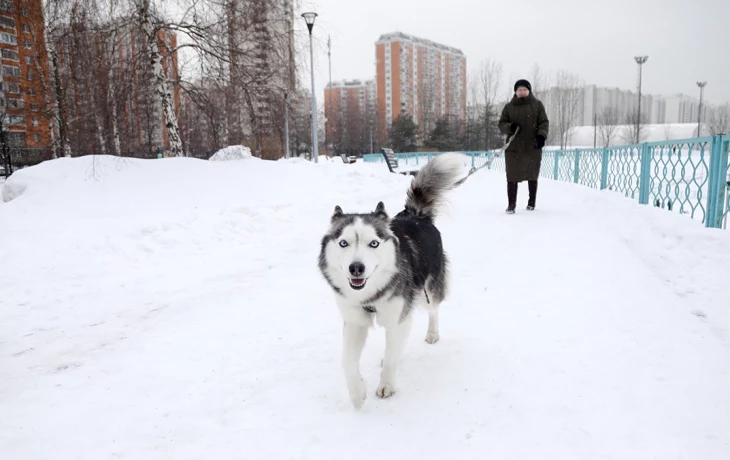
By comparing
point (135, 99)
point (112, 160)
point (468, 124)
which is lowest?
point (112, 160)

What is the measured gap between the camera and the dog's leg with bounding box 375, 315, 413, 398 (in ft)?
7.59

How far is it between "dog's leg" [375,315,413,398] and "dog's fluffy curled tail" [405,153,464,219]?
3.76ft

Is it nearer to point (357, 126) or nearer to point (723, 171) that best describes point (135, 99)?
point (723, 171)

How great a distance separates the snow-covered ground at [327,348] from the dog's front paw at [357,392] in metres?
0.05

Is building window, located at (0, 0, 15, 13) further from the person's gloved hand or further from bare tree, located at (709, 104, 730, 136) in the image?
bare tree, located at (709, 104, 730, 136)

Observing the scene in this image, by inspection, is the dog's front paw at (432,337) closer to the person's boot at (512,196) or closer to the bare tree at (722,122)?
the person's boot at (512,196)

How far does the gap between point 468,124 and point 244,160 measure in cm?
4412

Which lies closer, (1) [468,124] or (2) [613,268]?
(2) [613,268]

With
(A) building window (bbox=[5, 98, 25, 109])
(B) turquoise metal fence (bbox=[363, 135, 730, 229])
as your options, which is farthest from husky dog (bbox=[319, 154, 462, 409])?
(A) building window (bbox=[5, 98, 25, 109])

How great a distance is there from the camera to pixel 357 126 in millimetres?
66688

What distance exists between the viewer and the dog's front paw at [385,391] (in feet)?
7.72

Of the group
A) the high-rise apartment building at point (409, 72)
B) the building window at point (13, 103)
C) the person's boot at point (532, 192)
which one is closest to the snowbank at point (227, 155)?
the person's boot at point (532, 192)

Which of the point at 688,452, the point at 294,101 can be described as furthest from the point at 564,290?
the point at 294,101

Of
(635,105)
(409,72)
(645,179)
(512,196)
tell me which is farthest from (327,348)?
(635,105)
